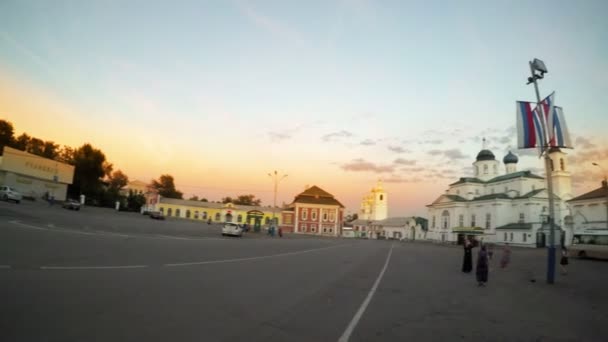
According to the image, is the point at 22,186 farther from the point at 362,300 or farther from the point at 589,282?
the point at 589,282

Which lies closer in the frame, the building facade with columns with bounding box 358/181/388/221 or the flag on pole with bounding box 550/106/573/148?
A: the flag on pole with bounding box 550/106/573/148

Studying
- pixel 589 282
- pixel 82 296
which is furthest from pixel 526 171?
pixel 82 296

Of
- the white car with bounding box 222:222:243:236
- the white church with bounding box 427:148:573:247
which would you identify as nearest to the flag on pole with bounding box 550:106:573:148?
the white car with bounding box 222:222:243:236

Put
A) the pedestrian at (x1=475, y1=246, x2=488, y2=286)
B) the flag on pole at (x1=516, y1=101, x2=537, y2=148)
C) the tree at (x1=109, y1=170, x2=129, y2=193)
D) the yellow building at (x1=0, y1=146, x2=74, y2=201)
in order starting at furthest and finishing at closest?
the tree at (x1=109, y1=170, x2=129, y2=193) → the yellow building at (x1=0, y1=146, x2=74, y2=201) → the flag on pole at (x1=516, y1=101, x2=537, y2=148) → the pedestrian at (x1=475, y1=246, x2=488, y2=286)

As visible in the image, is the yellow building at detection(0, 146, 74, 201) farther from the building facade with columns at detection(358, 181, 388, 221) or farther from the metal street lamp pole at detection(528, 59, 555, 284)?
the building facade with columns at detection(358, 181, 388, 221)

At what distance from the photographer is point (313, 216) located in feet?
344

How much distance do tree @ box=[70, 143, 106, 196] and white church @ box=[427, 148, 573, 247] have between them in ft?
237

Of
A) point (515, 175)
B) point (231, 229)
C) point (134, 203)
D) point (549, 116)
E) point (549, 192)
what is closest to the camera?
point (549, 116)

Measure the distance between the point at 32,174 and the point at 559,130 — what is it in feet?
215

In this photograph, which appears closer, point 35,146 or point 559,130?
point 559,130

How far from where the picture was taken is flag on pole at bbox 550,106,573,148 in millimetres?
18516

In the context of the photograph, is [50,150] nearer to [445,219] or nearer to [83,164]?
[83,164]

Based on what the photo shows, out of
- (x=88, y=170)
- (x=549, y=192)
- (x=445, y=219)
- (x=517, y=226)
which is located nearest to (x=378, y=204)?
(x=445, y=219)

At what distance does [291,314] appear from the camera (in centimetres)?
763
